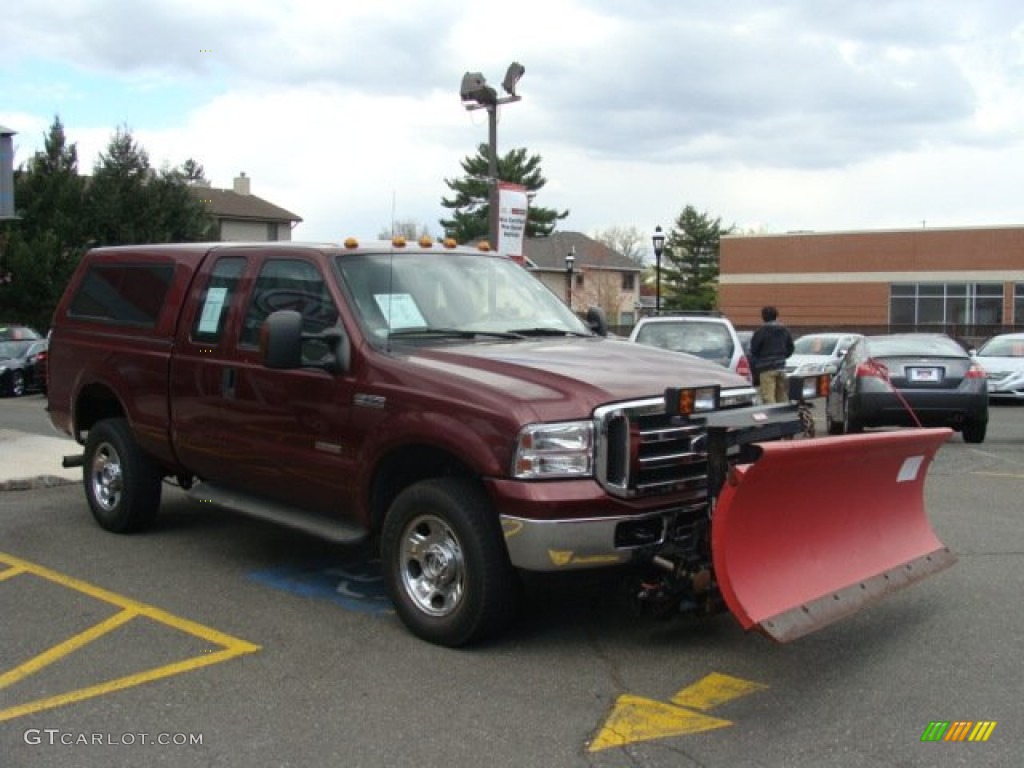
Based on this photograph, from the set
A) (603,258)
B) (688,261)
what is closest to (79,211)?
(603,258)

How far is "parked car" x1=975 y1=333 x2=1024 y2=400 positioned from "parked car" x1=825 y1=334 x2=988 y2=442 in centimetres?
697

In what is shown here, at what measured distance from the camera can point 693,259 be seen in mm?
78188

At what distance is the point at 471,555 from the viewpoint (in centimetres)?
492

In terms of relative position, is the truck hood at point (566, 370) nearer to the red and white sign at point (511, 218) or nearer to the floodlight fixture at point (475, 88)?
the red and white sign at point (511, 218)

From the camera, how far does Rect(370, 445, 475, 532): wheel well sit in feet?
17.4

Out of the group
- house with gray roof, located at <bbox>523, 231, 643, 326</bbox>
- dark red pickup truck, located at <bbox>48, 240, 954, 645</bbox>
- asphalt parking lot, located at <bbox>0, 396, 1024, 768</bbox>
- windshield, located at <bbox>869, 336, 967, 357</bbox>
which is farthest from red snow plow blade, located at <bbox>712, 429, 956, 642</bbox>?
house with gray roof, located at <bbox>523, 231, 643, 326</bbox>

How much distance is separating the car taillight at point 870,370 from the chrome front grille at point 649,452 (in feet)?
27.1

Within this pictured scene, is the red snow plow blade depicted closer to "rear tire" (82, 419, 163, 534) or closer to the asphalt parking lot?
the asphalt parking lot

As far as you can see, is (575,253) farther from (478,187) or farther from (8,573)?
(8,573)

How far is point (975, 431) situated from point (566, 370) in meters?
9.68

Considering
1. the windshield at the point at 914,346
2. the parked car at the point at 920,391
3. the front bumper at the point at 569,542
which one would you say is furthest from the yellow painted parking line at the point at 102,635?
the windshield at the point at 914,346

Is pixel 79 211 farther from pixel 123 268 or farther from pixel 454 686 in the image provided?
pixel 454 686

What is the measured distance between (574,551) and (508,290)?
2291 mm

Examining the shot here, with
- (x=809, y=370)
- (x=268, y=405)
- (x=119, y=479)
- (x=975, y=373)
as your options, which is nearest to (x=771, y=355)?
(x=975, y=373)
